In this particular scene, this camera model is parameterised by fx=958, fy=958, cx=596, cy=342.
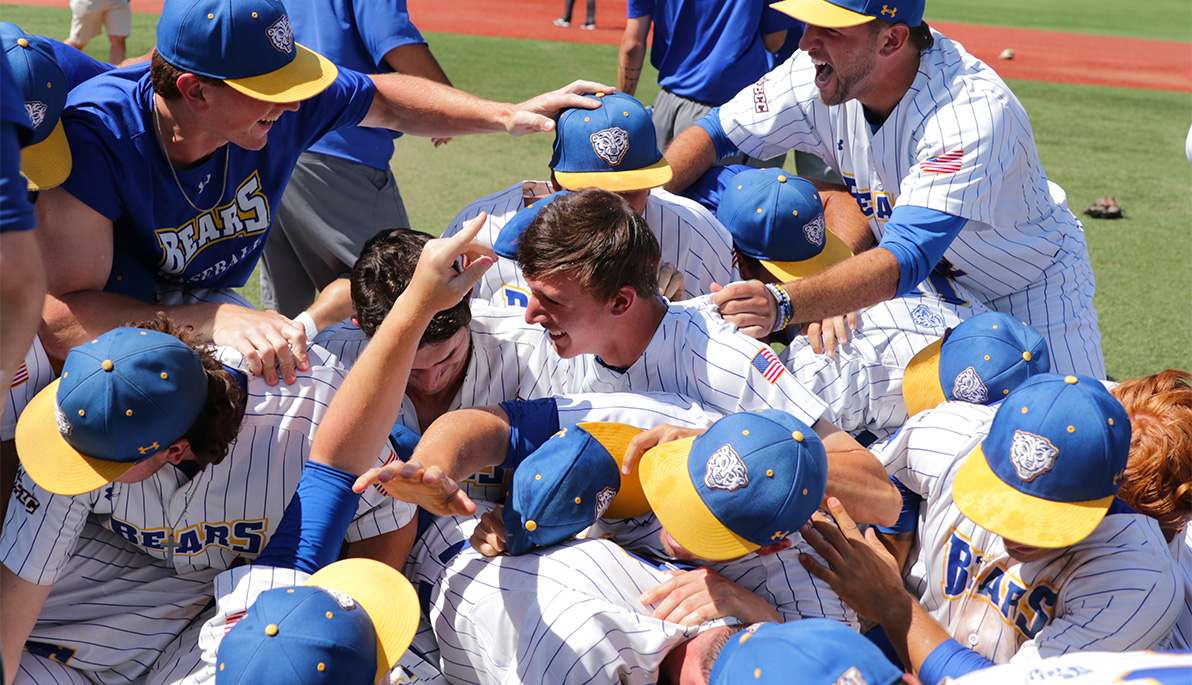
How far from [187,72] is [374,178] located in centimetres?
151

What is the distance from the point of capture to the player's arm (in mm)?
2520

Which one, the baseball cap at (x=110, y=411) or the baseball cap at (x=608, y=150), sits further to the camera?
the baseball cap at (x=608, y=150)

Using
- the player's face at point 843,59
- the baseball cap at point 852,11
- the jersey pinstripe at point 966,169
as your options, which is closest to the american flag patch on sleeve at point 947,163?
the jersey pinstripe at point 966,169

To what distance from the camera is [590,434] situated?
92.7 inches

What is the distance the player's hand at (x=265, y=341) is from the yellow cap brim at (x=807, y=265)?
163 centimetres

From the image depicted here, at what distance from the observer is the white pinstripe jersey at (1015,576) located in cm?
204

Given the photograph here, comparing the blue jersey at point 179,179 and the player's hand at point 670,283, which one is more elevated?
the blue jersey at point 179,179

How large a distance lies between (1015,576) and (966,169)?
1526 millimetres

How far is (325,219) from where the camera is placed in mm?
4074

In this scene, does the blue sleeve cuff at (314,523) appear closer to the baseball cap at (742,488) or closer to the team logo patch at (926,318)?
the baseball cap at (742,488)

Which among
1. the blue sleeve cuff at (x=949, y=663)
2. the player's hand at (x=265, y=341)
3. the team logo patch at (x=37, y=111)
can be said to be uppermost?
the team logo patch at (x=37, y=111)

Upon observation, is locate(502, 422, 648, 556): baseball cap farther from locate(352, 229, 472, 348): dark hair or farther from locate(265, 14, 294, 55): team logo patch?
locate(265, 14, 294, 55): team logo patch

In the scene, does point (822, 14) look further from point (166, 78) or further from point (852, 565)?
point (166, 78)

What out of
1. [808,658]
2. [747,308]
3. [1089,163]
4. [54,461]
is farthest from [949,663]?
[1089,163]
